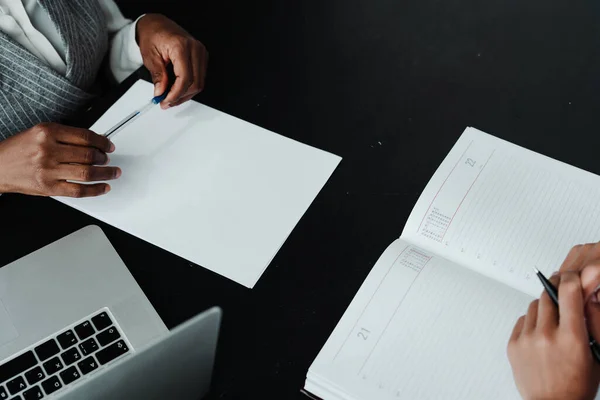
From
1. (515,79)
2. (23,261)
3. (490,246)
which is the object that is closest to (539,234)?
(490,246)

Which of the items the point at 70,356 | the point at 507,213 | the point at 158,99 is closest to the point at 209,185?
the point at 158,99

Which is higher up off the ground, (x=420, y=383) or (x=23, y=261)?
(x=420, y=383)

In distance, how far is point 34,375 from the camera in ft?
1.96

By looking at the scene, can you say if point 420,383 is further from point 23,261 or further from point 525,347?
point 23,261

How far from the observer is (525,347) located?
22.0 inches

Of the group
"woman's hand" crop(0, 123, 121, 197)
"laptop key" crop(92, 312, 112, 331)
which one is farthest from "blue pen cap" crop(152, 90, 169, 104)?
"laptop key" crop(92, 312, 112, 331)

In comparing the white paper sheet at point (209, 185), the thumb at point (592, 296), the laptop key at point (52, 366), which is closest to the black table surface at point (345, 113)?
the white paper sheet at point (209, 185)

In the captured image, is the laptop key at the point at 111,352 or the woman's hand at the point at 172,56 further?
the woman's hand at the point at 172,56

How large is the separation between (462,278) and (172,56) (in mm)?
507

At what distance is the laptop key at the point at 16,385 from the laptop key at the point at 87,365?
2.2 inches

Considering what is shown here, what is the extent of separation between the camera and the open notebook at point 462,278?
597 millimetres

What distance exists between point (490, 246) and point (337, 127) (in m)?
0.27

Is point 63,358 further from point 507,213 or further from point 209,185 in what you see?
point 507,213

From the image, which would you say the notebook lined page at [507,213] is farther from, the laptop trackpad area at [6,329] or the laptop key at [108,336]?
the laptop trackpad area at [6,329]
